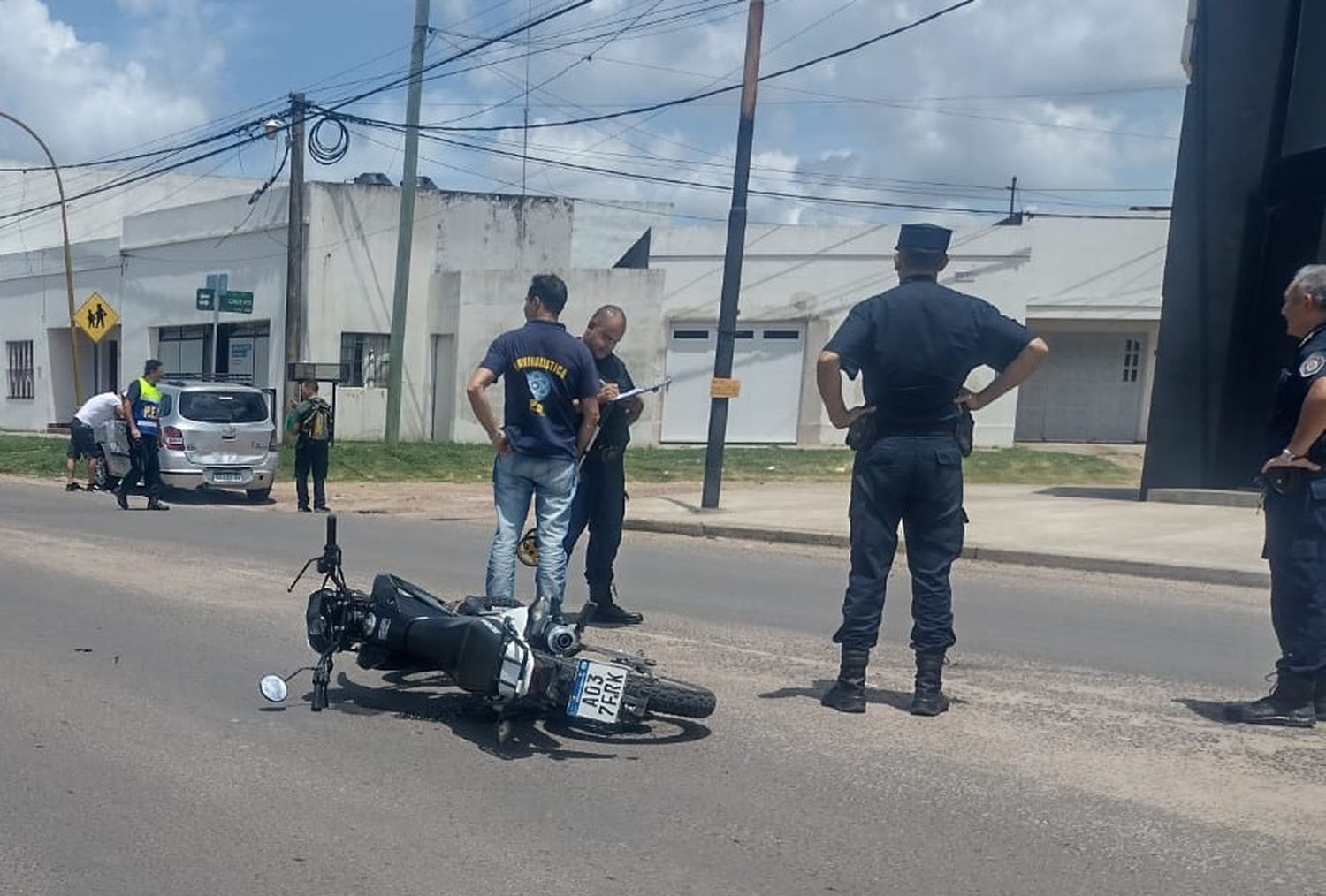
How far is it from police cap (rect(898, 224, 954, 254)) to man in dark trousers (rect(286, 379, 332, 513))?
11.9m

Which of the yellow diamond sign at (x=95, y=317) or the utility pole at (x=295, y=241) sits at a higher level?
the utility pole at (x=295, y=241)

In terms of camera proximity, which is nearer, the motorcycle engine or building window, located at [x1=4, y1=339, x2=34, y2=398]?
the motorcycle engine

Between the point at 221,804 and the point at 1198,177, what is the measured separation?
14688 mm

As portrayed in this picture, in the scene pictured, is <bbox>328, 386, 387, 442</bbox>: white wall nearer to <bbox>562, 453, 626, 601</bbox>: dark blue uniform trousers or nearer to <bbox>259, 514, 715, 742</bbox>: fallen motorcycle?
<bbox>562, 453, 626, 601</bbox>: dark blue uniform trousers

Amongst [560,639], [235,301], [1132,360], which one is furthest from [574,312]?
[560,639]

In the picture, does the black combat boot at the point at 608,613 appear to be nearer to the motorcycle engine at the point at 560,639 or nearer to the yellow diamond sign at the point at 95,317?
the motorcycle engine at the point at 560,639

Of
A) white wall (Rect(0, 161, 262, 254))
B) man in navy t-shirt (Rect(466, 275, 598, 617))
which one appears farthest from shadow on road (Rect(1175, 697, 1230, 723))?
white wall (Rect(0, 161, 262, 254))

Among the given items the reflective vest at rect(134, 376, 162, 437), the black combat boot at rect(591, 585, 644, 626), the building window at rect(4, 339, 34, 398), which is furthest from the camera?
the building window at rect(4, 339, 34, 398)

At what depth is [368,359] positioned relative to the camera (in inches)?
1120

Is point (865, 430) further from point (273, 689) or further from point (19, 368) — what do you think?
point (19, 368)

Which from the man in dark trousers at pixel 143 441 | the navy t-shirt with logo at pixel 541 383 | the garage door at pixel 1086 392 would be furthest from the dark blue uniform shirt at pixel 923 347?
the garage door at pixel 1086 392

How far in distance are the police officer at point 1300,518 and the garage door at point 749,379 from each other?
21.8 meters

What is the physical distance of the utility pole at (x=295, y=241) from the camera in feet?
80.1

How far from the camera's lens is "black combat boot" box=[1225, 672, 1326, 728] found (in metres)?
5.54
